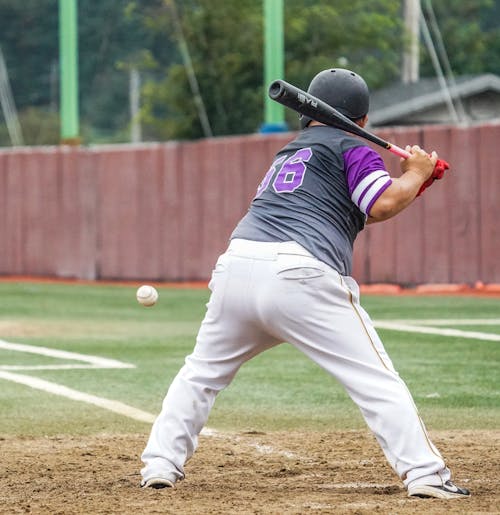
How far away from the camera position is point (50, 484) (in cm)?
623

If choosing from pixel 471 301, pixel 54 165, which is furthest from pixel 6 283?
pixel 471 301

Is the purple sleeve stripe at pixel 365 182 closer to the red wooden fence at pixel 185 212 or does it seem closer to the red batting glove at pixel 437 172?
the red batting glove at pixel 437 172

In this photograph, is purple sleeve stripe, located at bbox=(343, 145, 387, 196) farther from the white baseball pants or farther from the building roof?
the building roof

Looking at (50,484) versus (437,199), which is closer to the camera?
(50,484)

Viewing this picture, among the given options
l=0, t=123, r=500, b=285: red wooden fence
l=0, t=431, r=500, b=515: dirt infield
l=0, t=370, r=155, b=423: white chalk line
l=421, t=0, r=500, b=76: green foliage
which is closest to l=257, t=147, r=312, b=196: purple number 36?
l=0, t=431, r=500, b=515: dirt infield

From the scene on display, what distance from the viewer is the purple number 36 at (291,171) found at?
228 inches

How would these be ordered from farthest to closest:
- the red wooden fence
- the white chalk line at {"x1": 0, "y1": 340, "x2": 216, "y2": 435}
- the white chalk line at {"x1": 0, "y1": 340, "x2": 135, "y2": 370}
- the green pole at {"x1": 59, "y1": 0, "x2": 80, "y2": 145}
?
the green pole at {"x1": 59, "y1": 0, "x2": 80, "y2": 145}, the red wooden fence, the white chalk line at {"x1": 0, "y1": 340, "x2": 135, "y2": 370}, the white chalk line at {"x1": 0, "y1": 340, "x2": 216, "y2": 435}

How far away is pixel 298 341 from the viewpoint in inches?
223

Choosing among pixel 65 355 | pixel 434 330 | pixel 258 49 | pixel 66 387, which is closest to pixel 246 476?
pixel 66 387

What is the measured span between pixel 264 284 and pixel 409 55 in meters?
41.3

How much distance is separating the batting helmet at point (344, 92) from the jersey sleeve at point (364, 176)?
0.92 ft

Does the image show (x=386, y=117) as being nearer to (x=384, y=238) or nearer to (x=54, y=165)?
(x=54, y=165)

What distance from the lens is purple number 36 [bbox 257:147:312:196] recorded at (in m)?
5.78

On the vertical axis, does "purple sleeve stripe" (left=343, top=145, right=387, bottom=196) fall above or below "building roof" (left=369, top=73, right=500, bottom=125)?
below
